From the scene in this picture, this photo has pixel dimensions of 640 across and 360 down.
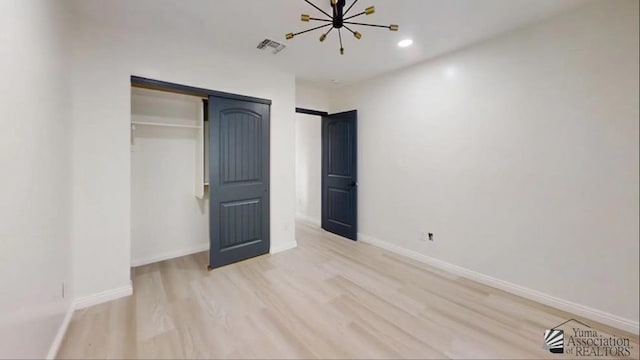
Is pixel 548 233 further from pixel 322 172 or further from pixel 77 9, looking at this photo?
pixel 77 9

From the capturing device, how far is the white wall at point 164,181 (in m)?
3.17

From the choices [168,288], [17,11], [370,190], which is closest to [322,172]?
[370,190]

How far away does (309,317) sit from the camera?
2.16 m

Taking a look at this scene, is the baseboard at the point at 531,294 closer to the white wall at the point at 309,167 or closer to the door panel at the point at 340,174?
the door panel at the point at 340,174

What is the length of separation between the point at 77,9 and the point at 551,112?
4.17 m

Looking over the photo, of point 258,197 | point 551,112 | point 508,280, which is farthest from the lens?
point 258,197

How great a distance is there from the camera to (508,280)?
103 inches

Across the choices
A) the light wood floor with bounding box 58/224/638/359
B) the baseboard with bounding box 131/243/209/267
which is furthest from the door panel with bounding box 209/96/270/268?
the baseboard with bounding box 131/243/209/267

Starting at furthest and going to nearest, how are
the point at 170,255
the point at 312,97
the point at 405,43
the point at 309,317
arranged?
1. the point at 312,97
2. the point at 170,255
3. the point at 405,43
4. the point at 309,317

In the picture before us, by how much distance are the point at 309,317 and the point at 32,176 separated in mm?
2034

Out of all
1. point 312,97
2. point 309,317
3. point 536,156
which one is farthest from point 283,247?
point 536,156

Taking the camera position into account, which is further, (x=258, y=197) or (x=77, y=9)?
(x=258, y=197)

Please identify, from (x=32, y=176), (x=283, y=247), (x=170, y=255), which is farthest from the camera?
(x=283, y=247)

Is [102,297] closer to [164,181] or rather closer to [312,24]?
[164,181]
